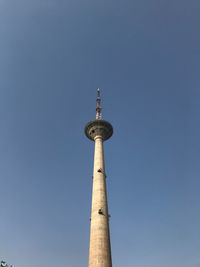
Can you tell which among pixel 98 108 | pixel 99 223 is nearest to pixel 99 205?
pixel 99 223

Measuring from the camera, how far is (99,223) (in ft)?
126

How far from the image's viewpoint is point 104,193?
42156 millimetres

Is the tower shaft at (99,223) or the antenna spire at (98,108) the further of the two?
the antenna spire at (98,108)

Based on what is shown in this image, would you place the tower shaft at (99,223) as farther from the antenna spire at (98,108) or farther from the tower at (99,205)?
the antenna spire at (98,108)

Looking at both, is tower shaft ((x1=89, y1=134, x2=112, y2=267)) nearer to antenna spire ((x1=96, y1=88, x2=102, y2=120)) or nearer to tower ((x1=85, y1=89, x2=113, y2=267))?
tower ((x1=85, y1=89, x2=113, y2=267))

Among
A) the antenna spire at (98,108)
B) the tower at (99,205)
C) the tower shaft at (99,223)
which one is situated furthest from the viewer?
the antenna spire at (98,108)

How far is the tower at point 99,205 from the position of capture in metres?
35.8

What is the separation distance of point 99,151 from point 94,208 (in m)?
10.7

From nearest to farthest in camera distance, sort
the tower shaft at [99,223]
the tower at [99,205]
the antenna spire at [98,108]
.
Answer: the tower shaft at [99,223] < the tower at [99,205] < the antenna spire at [98,108]

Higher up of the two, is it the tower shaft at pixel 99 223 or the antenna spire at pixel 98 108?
the antenna spire at pixel 98 108

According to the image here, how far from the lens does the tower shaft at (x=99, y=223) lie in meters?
35.6

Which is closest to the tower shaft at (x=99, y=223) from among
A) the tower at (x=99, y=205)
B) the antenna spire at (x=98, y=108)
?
the tower at (x=99, y=205)

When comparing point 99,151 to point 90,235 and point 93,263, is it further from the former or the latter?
point 93,263

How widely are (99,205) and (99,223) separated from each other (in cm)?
280
